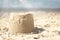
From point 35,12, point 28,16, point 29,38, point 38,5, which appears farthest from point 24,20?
point 38,5

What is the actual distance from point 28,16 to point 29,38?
107cm

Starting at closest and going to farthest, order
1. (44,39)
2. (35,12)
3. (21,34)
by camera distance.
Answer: (44,39)
(21,34)
(35,12)

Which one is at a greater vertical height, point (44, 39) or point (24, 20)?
point (24, 20)

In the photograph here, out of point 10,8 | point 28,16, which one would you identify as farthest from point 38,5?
point 28,16

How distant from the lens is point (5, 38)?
592 centimetres

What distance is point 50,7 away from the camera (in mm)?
17000

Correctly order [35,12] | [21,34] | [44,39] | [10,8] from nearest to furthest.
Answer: [44,39], [21,34], [35,12], [10,8]

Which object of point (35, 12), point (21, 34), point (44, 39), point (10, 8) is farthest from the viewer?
point (10, 8)

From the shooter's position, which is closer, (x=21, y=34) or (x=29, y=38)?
(x=29, y=38)

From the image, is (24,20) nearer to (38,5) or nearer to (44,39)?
(44,39)

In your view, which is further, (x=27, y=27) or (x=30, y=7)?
(x=30, y=7)

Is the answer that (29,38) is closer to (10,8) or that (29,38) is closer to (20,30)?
(20,30)

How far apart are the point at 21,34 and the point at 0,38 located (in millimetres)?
798

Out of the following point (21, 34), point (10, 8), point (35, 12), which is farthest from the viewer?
point (10, 8)
